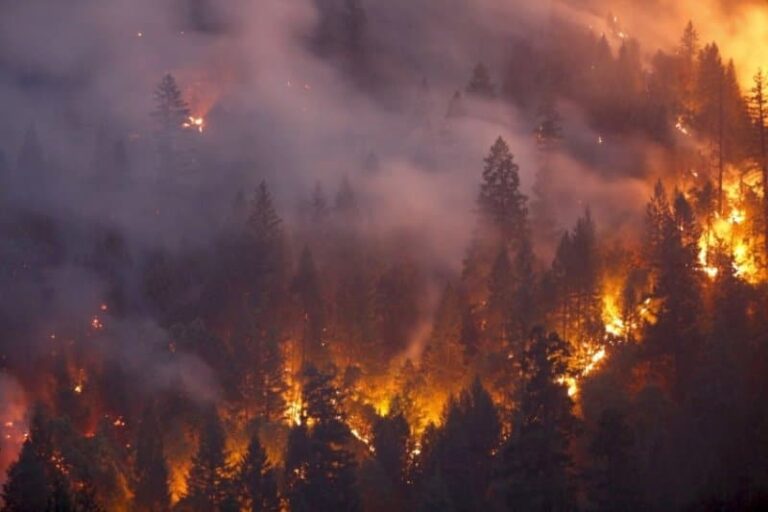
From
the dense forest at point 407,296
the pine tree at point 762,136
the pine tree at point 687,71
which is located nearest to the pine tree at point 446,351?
the dense forest at point 407,296

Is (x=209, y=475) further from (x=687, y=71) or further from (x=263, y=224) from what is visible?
(x=687, y=71)

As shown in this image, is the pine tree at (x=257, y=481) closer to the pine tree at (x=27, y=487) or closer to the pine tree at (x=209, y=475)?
the pine tree at (x=209, y=475)

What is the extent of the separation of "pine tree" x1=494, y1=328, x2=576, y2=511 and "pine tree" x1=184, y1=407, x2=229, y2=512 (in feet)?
63.9

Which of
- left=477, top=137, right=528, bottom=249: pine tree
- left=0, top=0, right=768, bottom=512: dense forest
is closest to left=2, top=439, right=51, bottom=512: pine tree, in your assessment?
left=0, top=0, right=768, bottom=512: dense forest

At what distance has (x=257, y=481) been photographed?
66.6m

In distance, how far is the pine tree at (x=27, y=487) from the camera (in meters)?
63.3

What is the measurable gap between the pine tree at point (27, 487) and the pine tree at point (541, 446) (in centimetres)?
2823

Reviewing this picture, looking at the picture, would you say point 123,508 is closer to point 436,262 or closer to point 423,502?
point 423,502

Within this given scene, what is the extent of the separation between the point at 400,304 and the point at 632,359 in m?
26.1

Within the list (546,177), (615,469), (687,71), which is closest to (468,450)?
(615,469)

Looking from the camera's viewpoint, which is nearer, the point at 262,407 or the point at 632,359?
the point at 632,359

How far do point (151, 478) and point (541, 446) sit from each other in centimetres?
2815

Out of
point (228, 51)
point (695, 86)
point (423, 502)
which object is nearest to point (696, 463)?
point (423, 502)

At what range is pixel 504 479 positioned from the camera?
2331 inches
